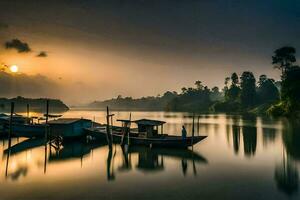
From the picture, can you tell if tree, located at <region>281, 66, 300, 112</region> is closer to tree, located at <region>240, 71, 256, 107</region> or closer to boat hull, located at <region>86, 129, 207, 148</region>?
tree, located at <region>240, 71, 256, 107</region>

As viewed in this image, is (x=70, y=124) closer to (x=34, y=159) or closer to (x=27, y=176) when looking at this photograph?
(x=34, y=159)

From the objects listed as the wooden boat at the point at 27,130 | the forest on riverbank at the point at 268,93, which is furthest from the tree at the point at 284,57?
the wooden boat at the point at 27,130

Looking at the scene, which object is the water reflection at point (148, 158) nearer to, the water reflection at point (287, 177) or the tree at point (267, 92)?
the water reflection at point (287, 177)

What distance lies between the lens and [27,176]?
71.4 feet

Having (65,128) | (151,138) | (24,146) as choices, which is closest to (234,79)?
(151,138)

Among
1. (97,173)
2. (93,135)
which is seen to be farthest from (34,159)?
(93,135)

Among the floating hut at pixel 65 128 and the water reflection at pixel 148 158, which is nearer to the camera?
the water reflection at pixel 148 158

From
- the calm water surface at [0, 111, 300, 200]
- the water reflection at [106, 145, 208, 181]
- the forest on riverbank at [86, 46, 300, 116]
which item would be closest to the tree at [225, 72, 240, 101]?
the forest on riverbank at [86, 46, 300, 116]

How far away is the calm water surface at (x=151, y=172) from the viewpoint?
1750 centimetres

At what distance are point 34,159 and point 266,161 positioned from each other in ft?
77.8

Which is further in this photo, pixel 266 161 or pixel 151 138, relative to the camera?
pixel 151 138

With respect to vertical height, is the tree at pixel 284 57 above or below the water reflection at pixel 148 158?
above

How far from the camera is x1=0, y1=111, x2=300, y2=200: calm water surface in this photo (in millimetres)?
17498

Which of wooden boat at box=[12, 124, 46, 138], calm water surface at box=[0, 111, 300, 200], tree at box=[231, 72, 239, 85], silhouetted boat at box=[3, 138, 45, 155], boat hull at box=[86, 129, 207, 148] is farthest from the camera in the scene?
tree at box=[231, 72, 239, 85]
